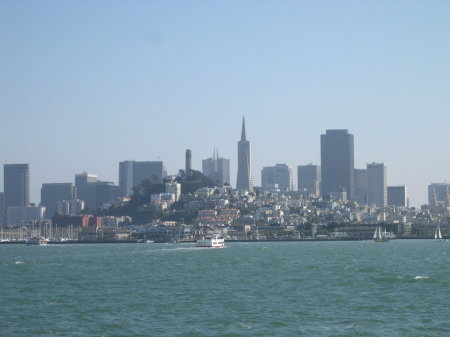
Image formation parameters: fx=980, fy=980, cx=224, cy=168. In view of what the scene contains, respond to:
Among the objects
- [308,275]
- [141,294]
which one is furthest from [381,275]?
[141,294]

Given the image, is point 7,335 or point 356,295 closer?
point 7,335

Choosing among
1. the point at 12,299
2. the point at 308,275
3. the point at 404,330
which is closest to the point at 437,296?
the point at 404,330

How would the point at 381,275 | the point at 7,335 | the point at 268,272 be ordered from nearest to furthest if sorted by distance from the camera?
the point at 7,335, the point at 381,275, the point at 268,272

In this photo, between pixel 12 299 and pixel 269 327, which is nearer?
pixel 269 327

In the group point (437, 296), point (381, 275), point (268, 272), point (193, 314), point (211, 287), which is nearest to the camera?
point (193, 314)

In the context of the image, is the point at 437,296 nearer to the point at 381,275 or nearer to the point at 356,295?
the point at 356,295

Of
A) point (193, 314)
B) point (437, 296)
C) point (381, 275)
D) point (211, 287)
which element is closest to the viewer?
point (193, 314)

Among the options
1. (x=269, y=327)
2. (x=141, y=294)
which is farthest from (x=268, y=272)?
(x=269, y=327)

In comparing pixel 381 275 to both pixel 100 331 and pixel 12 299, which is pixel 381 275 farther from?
pixel 100 331

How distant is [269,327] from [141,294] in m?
17.1

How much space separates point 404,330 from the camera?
A: 147 ft

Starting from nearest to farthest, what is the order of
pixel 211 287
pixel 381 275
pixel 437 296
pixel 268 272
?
pixel 437 296
pixel 211 287
pixel 381 275
pixel 268 272

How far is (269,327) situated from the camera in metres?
46.2

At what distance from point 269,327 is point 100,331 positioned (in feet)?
25.9
